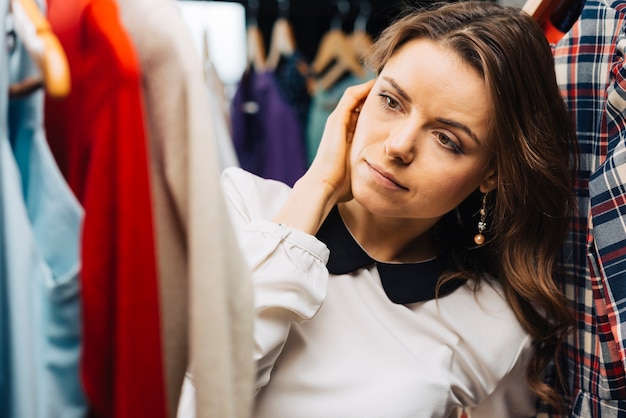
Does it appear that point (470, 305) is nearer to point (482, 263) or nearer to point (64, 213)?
point (482, 263)

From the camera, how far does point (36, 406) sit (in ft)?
1.55

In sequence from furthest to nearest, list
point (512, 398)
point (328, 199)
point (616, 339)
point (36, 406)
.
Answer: point (512, 398) < point (328, 199) < point (616, 339) < point (36, 406)

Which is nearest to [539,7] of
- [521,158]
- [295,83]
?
[521,158]

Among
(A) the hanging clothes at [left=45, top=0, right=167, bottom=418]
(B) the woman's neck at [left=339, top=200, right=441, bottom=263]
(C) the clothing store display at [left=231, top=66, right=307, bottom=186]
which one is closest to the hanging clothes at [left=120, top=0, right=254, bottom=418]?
(A) the hanging clothes at [left=45, top=0, right=167, bottom=418]

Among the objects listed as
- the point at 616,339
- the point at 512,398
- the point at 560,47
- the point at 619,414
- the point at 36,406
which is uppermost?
the point at 560,47

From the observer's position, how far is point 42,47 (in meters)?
0.45

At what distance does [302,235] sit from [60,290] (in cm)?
35

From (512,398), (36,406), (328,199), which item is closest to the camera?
(36,406)

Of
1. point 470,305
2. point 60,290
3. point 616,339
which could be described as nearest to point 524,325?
point 470,305

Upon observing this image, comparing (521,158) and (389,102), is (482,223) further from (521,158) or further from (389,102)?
(389,102)

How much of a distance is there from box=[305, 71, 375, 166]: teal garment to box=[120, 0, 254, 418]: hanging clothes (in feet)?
3.98

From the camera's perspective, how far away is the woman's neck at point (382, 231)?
955 millimetres

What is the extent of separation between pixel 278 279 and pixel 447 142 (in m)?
0.31

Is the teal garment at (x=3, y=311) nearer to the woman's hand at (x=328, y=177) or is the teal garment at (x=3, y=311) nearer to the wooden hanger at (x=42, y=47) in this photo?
the wooden hanger at (x=42, y=47)
